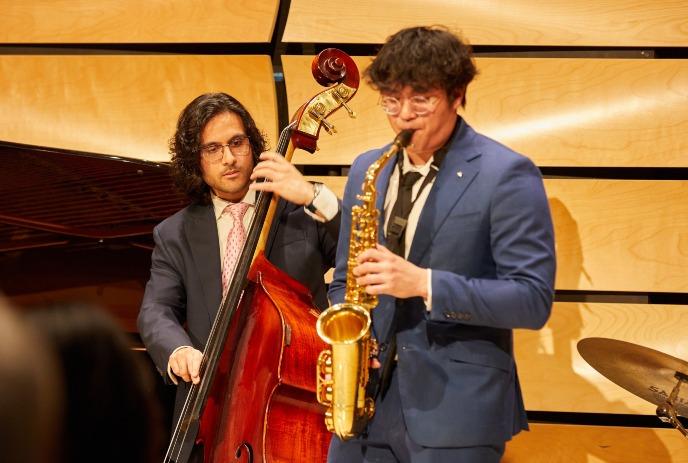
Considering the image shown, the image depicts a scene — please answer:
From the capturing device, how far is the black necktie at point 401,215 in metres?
1.69

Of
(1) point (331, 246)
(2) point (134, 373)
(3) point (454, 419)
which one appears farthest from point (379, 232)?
(2) point (134, 373)

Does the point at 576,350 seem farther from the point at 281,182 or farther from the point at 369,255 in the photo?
the point at 369,255

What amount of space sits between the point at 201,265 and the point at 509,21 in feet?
4.87

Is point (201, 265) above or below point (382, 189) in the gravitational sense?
below

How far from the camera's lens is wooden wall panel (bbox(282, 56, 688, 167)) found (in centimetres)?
290

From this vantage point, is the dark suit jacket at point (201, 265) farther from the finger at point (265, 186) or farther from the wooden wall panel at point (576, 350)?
the wooden wall panel at point (576, 350)

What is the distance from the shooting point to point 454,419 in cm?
158

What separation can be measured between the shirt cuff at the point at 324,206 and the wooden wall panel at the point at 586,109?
3.02 ft

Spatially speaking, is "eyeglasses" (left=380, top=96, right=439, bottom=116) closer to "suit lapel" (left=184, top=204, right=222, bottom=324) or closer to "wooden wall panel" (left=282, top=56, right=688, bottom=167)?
"suit lapel" (left=184, top=204, right=222, bottom=324)

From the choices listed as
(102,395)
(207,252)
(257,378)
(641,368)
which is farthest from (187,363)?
(641,368)

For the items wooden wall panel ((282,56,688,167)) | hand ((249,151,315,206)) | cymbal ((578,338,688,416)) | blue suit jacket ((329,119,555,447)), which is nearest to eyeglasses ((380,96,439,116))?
blue suit jacket ((329,119,555,447))

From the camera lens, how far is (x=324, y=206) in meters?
2.26

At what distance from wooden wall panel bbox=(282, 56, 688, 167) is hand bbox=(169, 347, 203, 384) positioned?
54.8 inches

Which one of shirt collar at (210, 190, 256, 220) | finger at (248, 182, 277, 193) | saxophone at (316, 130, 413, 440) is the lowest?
saxophone at (316, 130, 413, 440)
